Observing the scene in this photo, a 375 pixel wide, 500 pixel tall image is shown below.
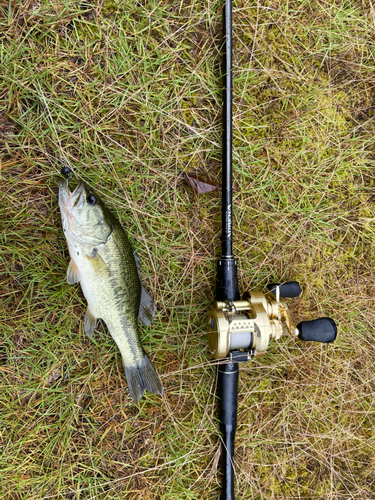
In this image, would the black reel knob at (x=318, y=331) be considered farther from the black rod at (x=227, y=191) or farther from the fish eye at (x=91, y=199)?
the fish eye at (x=91, y=199)

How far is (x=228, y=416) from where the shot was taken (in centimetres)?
204

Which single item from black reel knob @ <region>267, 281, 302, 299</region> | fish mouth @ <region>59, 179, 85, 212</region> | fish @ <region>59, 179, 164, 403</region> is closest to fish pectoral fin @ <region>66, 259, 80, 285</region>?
fish @ <region>59, 179, 164, 403</region>

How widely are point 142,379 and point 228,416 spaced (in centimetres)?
64

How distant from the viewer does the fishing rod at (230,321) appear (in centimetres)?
183

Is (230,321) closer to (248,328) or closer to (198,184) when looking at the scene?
(248,328)

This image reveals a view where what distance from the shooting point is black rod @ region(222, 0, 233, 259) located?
6.42 feet

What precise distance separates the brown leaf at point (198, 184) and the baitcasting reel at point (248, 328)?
81 centimetres

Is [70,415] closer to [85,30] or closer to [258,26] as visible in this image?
[85,30]

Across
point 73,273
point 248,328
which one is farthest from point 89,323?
point 248,328

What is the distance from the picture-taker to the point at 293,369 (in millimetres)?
2340

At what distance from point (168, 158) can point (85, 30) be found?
39.1 inches

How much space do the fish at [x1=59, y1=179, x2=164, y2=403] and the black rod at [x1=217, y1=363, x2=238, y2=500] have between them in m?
0.43

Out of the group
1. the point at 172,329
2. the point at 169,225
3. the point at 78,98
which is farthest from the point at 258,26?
the point at 172,329

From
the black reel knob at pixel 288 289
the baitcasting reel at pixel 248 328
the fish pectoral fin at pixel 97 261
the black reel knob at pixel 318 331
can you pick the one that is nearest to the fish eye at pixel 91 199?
the fish pectoral fin at pixel 97 261
